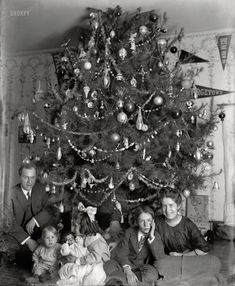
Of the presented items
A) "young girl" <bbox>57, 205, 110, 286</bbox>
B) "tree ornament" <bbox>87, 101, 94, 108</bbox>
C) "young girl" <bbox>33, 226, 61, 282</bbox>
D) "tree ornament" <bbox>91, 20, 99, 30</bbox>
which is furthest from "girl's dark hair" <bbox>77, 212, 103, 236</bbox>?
"tree ornament" <bbox>91, 20, 99, 30</bbox>

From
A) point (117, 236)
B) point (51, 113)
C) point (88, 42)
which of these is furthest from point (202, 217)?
point (88, 42)

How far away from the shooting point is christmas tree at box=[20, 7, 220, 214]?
141 centimetres

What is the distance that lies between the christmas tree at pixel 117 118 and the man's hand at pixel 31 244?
194 millimetres

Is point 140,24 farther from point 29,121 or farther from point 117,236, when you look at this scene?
point 117,236

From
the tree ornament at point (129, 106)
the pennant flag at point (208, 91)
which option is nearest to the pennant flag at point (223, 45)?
the pennant flag at point (208, 91)

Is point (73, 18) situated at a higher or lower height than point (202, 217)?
higher

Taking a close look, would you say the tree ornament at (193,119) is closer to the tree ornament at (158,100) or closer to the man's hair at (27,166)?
the tree ornament at (158,100)

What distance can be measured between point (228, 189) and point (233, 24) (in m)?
0.71

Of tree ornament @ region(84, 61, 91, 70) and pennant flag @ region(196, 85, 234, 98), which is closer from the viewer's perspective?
tree ornament @ region(84, 61, 91, 70)

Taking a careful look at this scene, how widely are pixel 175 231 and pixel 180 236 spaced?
0.03m

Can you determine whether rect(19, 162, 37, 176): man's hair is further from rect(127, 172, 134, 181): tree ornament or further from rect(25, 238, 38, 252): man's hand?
rect(127, 172, 134, 181): tree ornament

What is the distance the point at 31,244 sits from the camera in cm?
140

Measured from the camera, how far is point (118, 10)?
143 centimetres

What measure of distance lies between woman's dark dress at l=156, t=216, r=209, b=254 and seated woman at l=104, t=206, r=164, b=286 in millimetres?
46
